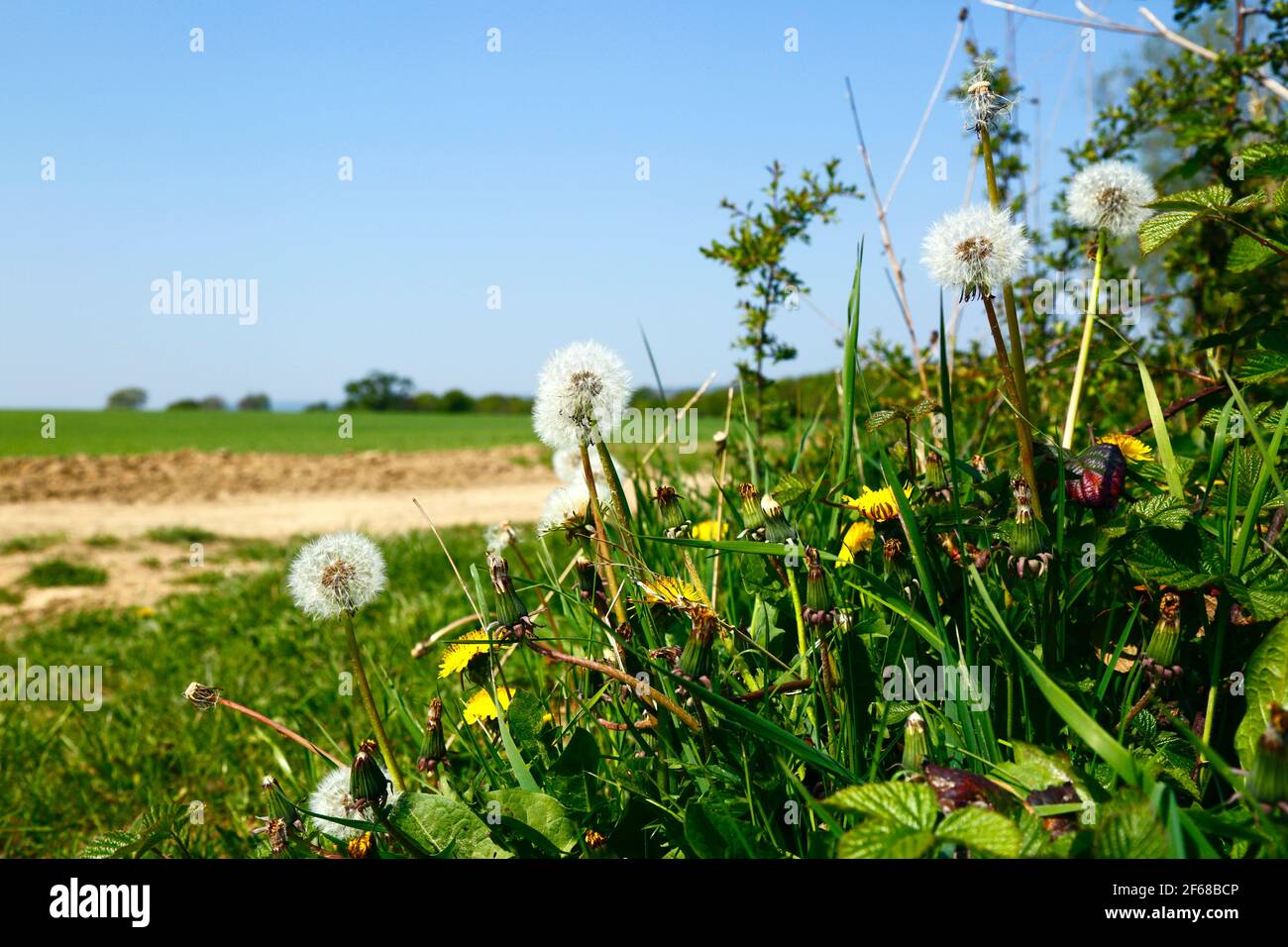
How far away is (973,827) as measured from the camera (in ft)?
2.81

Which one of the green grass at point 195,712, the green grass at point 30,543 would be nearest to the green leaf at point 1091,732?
the green grass at point 195,712

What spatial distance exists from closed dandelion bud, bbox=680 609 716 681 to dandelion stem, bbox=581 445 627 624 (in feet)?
0.76

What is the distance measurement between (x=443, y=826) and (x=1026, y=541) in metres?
0.83

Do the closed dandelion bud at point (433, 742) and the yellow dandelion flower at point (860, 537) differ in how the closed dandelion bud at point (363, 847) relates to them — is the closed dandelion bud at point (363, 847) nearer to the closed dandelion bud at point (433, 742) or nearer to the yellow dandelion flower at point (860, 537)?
the closed dandelion bud at point (433, 742)

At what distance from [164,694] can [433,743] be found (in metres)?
2.68

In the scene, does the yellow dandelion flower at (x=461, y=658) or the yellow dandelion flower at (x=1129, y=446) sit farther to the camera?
the yellow dandelion flower at (x=1129, y=446)

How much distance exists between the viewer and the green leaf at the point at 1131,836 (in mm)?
857

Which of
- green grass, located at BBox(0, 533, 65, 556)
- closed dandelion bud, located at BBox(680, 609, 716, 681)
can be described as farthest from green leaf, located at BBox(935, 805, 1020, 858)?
green grass, located at BBox(0, 533, 65, 556)

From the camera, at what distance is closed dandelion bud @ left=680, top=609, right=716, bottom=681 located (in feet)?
3.83

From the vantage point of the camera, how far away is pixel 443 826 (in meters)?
1.20

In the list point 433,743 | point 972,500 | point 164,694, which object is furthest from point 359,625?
point 972,500

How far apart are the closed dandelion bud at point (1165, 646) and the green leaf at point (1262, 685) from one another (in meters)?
0.08

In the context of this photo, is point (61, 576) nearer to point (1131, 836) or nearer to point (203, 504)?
point (203, 504)

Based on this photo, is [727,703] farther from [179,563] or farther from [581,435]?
[179,563]
